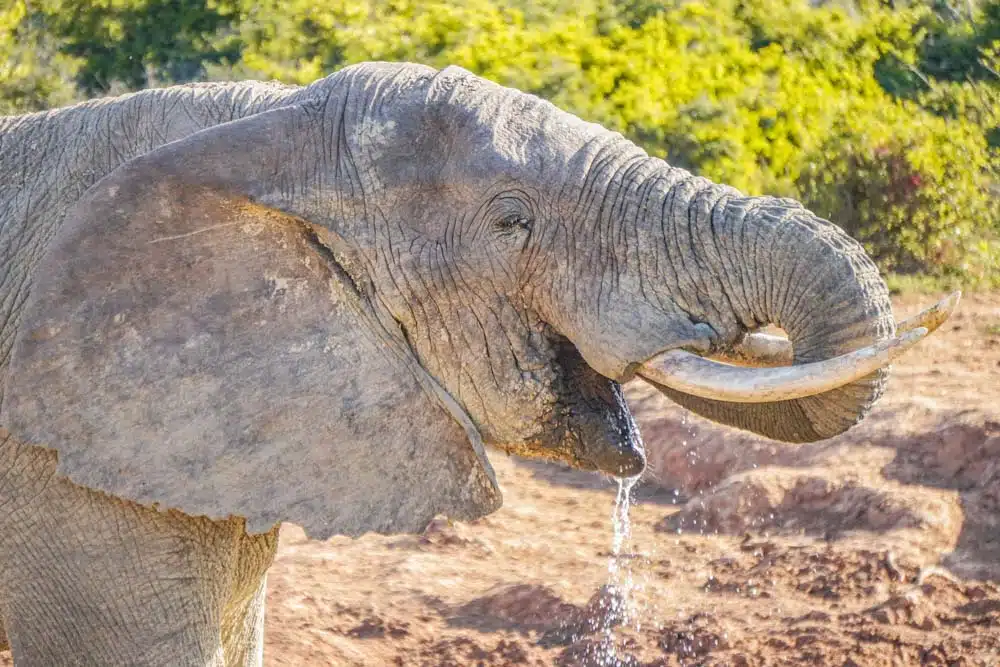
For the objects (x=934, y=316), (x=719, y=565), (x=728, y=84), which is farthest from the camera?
(x=728, y=84)

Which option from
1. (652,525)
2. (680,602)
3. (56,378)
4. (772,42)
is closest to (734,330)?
(56,378)

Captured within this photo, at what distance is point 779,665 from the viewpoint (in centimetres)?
636

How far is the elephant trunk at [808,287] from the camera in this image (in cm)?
340

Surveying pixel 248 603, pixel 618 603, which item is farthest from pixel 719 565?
pixel 248 603

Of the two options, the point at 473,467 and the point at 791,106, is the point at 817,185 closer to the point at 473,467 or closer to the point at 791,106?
the point at 791,106

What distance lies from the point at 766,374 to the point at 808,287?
8.1 inches

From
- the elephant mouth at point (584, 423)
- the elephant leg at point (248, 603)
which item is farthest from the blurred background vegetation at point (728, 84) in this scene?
the elephant mouth at point (584, 423)

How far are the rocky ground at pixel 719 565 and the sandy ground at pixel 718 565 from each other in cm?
1

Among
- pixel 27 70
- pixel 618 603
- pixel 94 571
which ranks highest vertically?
pixel 94 571

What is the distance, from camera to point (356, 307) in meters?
3.80

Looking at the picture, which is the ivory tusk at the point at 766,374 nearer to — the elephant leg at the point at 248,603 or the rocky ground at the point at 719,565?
the elephant leg at the point at 248,603

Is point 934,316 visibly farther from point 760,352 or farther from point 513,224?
point 513,224

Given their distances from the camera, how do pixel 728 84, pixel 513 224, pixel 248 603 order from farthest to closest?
pixel 728 84 < pixel 248 603 < pixel 513 224

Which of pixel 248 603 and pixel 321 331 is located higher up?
pixel 321 331
